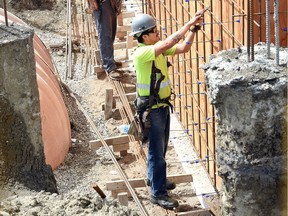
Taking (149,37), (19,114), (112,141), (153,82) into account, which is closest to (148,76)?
(153,82)

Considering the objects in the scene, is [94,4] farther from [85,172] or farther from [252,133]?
[252,133]

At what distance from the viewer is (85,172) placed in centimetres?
827

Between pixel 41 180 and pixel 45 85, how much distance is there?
10.6 ft

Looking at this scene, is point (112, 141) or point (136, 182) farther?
point (112, 141)

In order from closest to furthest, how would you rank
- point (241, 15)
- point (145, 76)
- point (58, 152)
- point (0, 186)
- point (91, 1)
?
1. point (241, 15)
2. point (0, 186)
3. point (145, 76)
4. point (58, 152)
5. point (91, 1)

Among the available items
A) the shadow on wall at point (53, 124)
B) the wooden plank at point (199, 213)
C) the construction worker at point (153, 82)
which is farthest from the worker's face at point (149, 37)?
the shadow on wall at point (53, 124)

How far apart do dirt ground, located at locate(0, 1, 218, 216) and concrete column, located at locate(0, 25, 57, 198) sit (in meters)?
0.19

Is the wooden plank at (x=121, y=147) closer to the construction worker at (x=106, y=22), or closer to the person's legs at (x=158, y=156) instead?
the person's legs at (x=158, y=156)

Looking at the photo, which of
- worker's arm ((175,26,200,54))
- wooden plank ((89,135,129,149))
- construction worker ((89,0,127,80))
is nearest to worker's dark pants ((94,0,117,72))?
construction worker ((89,0,127,80))

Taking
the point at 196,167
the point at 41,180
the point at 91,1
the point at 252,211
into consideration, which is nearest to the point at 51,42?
the point at 91,1

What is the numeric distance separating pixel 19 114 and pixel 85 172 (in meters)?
2.85

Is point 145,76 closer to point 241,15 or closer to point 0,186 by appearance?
point 241,15

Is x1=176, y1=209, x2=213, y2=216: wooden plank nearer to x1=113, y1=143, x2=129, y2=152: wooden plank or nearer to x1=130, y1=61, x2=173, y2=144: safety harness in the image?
x1=130, y1=61, x2=173, y2=144: safety harness

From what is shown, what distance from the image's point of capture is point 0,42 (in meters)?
5.34
